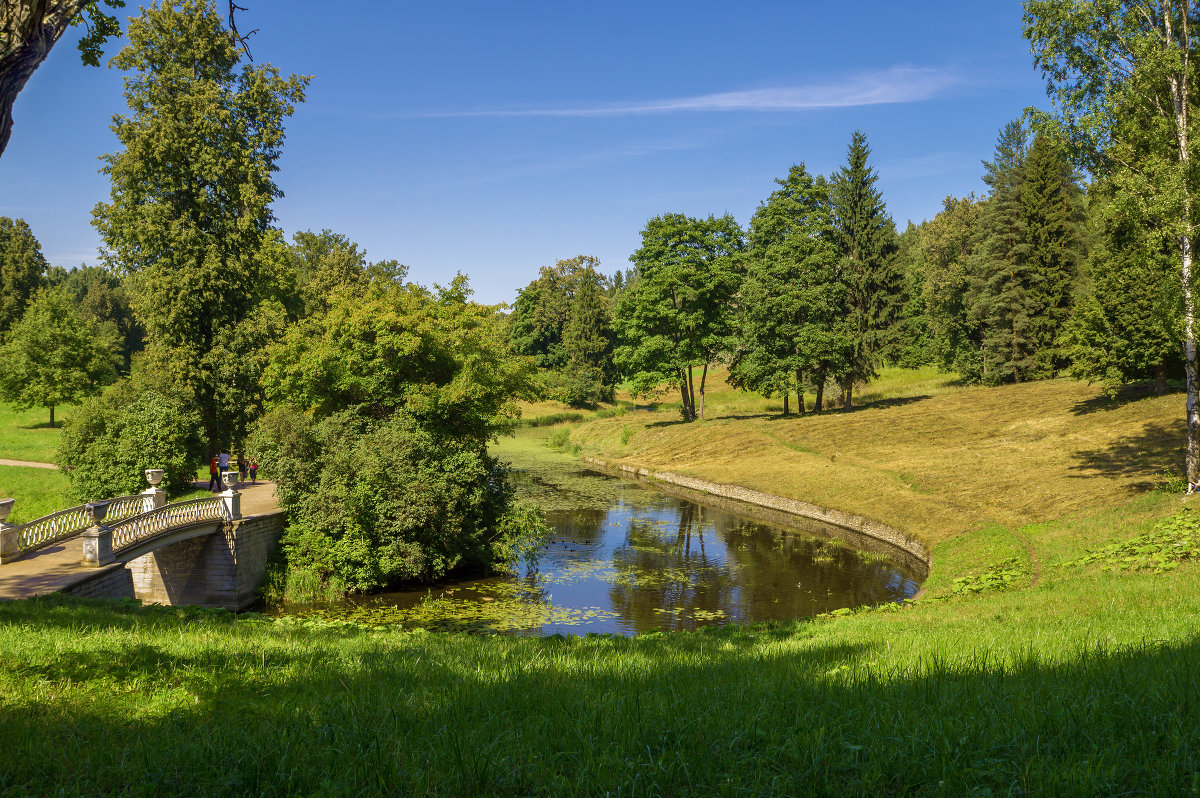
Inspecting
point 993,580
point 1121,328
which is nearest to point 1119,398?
point 1121,328

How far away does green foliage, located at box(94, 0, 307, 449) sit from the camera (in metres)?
28.5

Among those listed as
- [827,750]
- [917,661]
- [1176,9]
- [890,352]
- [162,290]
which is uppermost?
[1176,9]

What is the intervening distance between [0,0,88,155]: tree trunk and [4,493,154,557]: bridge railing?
16235 millimetres

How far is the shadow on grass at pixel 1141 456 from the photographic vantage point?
2505cm

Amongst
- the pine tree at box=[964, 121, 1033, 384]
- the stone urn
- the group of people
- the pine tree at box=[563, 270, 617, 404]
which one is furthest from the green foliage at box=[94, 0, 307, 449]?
the pine tree at box=[563, 270, 617, 404]

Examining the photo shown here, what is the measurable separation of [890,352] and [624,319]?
23.3 m

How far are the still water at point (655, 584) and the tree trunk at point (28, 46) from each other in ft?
50.3

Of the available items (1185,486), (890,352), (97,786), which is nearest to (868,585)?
(1185,486)

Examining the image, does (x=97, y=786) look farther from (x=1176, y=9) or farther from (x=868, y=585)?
(x=1176, y=9)

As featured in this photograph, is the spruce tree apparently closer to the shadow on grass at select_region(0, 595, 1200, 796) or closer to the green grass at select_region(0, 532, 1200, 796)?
the green grass at select_region(0, 532, 1200, 796)

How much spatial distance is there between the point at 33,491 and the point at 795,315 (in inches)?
1950

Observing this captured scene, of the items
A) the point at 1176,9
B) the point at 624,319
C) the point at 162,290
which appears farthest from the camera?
the point at 624,319

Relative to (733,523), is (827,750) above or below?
above

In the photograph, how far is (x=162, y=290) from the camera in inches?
1110
